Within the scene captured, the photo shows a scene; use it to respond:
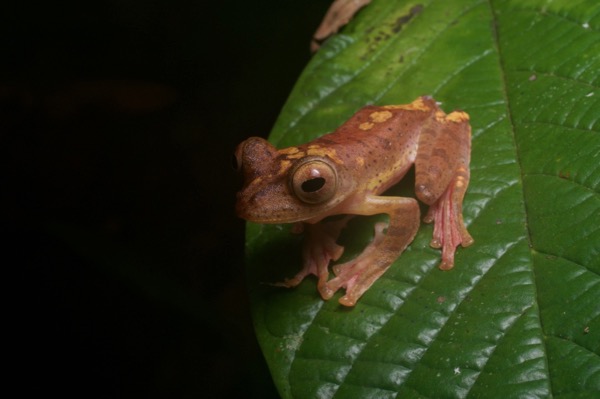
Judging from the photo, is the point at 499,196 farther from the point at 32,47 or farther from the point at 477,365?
the point at 32,47

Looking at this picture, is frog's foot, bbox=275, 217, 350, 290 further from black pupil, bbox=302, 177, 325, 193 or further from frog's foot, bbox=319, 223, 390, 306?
black pupil, bbox=302, 177, 325, 193

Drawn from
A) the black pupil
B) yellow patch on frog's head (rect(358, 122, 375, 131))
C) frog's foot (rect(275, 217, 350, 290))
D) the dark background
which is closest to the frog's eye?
the black pupil

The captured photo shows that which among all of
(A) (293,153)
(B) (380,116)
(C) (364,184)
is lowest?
(C) (364,184)

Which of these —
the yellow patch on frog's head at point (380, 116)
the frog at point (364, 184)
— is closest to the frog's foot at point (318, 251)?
the frog at point (364, 184)

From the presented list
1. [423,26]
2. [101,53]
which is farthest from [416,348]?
[101,53]

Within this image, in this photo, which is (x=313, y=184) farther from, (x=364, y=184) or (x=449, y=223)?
(x=449, y=223)

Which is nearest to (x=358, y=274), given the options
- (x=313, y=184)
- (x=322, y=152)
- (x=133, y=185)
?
(x=313, y=184)

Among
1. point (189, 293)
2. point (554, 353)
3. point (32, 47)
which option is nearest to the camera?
point (554, 353)
